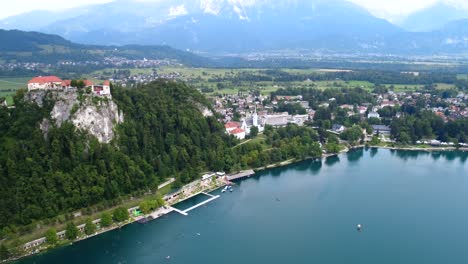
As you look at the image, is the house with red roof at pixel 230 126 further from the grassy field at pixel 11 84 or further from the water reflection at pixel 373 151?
the grassy field at pixel 11 84

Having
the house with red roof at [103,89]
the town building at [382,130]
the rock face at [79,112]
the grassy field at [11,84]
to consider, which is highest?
the house with red roof at [103,89]

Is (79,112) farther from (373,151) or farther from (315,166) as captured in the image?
(373,151)

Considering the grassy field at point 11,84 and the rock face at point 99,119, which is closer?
the rock face at point 99,119

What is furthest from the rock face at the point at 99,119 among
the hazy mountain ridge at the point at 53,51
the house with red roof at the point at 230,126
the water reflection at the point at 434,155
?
the hazy mountain ridge at the point at 53,51

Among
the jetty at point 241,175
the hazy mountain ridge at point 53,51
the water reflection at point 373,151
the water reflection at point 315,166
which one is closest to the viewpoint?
the jetty at point 241,175

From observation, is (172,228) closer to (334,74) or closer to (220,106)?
(220,106)

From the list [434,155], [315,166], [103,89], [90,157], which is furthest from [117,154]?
[434,155]
